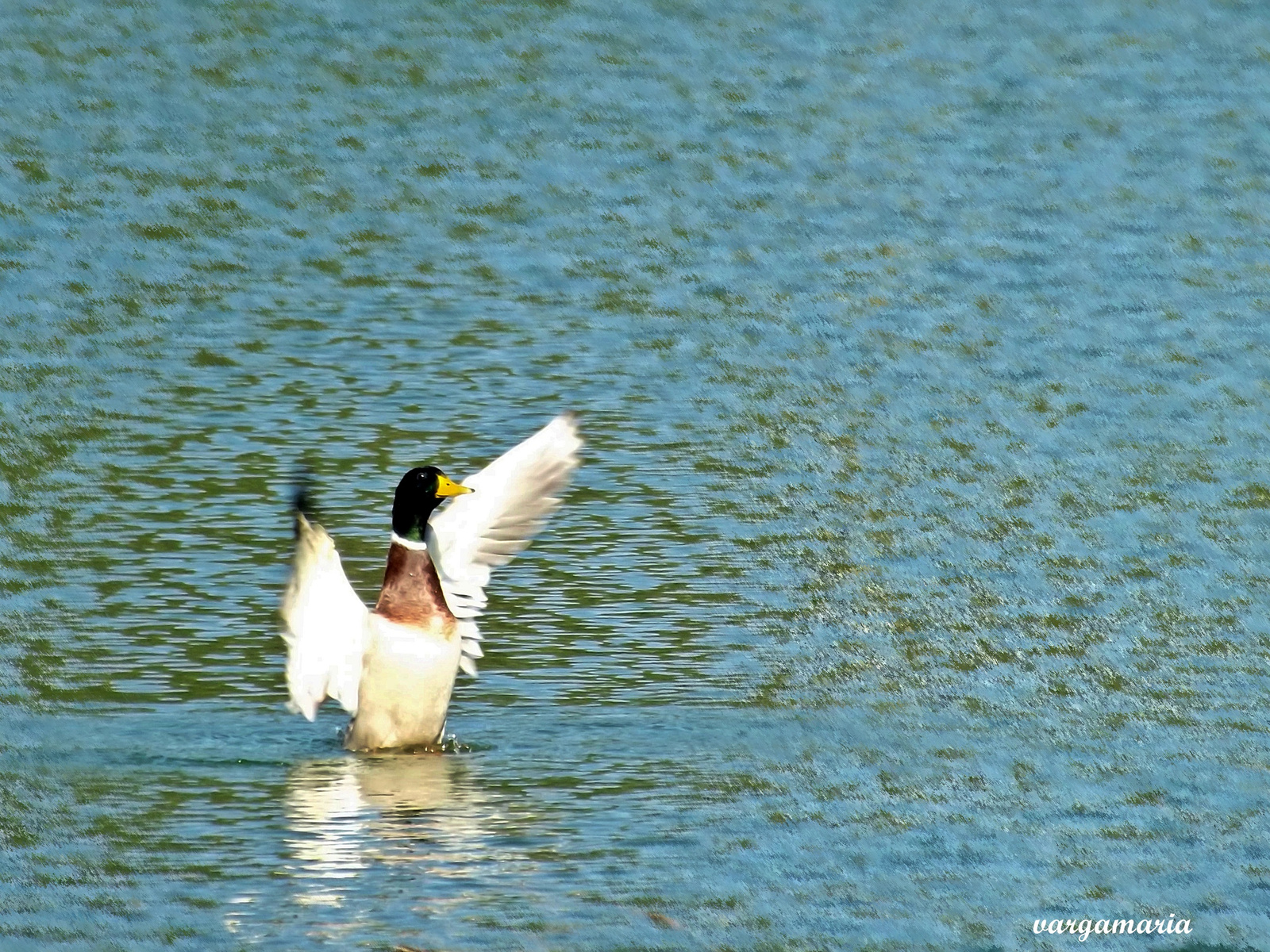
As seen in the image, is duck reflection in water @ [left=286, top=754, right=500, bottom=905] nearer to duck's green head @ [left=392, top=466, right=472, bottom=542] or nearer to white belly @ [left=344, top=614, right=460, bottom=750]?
white belly @ [left=344, top=614, right=460, bottom=750]

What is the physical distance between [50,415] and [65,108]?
288 inches

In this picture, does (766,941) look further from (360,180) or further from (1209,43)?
(1209,43)

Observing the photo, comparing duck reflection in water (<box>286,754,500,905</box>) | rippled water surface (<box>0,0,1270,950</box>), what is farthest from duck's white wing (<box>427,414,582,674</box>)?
duck reflection in water (<box>286,754,500,905</box>)

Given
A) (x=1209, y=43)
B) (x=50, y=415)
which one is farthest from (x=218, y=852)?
(x=1209, y=43)

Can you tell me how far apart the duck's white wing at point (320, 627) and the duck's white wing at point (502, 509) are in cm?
79

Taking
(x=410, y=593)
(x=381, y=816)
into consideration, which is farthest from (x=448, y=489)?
(x=381, y=816)

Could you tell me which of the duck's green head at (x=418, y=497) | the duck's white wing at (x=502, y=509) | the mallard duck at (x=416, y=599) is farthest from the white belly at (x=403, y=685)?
the duck's white wing at (x=502, y=509)

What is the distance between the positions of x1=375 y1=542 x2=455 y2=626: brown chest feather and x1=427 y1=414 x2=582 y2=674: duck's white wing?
43 cm

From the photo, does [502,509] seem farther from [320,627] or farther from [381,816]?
[381,816]

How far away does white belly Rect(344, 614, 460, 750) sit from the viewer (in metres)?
9.57

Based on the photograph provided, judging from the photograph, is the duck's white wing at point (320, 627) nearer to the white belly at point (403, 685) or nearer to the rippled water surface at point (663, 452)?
the white belly at point (403, 685)

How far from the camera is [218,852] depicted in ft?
26.7

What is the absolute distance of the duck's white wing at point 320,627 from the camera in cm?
914

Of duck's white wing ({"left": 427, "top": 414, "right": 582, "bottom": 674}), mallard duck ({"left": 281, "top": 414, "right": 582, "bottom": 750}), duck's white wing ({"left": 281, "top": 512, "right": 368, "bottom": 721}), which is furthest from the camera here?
duck's white wing ({"left": 427, "top": 414, "right": 582, "bottom": 674})
